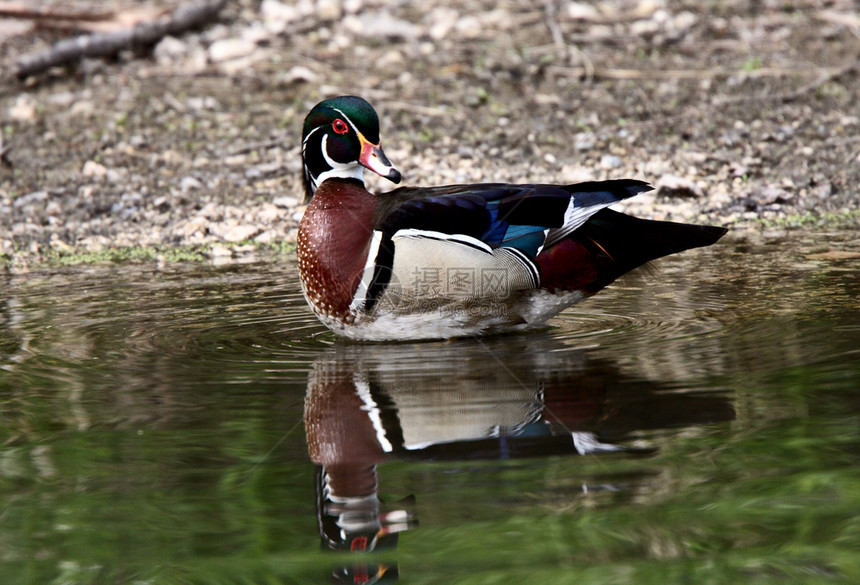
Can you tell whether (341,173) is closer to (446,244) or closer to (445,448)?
(446,244)

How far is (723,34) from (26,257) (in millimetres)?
6210

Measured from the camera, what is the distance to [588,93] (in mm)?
8547

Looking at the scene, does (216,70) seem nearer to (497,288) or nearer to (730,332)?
(497,288)

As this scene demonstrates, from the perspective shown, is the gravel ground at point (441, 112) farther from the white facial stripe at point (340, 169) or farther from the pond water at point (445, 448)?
the pond water at point (445, 448)

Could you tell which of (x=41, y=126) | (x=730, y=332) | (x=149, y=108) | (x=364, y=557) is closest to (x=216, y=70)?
(x=149, y=108)

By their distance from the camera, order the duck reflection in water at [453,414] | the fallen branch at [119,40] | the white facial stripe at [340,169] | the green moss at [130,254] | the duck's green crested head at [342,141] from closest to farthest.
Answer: the duck reflection in water at [453,414] < the duck's green crested head at [342,141] < the white facial stripe at [340,169] < the green moss at [130,254] < the fallen branch at [119,40]

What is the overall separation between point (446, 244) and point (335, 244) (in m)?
0.46

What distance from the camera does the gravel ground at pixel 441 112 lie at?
282 inches

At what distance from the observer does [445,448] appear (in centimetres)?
292

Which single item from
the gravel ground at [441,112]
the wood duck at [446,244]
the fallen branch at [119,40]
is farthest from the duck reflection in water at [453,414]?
the fallen branch at [119,40]

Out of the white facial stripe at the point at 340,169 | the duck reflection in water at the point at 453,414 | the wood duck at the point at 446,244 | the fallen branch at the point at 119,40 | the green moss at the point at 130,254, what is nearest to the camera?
the duck reflection in water at the point at 453,414

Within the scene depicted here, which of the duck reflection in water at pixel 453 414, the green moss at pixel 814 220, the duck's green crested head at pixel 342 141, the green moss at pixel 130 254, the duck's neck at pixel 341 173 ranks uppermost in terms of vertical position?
the duck's green crested head at pixel 342 141

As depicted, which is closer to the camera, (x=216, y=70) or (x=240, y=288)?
(x=240, y=288)

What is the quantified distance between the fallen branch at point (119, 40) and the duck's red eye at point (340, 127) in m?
5.40
